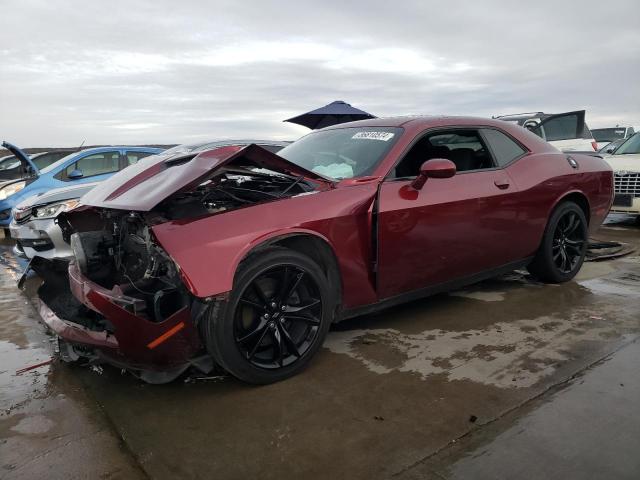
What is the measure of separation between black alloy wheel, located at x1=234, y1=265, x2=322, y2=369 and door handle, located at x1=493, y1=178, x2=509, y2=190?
1.85 metres

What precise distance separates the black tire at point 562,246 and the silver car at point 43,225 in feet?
14.7

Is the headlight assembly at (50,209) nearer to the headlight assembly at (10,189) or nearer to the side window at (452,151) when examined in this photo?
the headlight assembly at (10,189)

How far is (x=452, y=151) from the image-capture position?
13.3 ft

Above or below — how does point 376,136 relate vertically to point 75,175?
above

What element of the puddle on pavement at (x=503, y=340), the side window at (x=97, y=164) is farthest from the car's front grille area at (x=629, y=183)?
the side window at (x=97, y=164)

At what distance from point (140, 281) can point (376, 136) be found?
194 cm

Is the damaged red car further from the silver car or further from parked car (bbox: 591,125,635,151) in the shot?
parked car (bbox: 591,125,635,151)

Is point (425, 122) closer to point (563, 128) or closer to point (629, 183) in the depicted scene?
point (629, 183)

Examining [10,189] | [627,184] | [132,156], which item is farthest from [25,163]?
[627,184]

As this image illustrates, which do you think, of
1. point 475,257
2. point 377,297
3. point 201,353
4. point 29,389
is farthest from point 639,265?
point 29,389

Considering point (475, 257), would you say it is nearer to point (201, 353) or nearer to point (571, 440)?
point (571, 440)

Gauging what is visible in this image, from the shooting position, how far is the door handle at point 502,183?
4012 mm

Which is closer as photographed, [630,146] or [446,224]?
[446,224]

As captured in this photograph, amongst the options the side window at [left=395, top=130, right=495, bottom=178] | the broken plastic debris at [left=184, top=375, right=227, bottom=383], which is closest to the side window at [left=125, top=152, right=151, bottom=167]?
the side window at [left=395, top=130, right=495, bottom=178]
